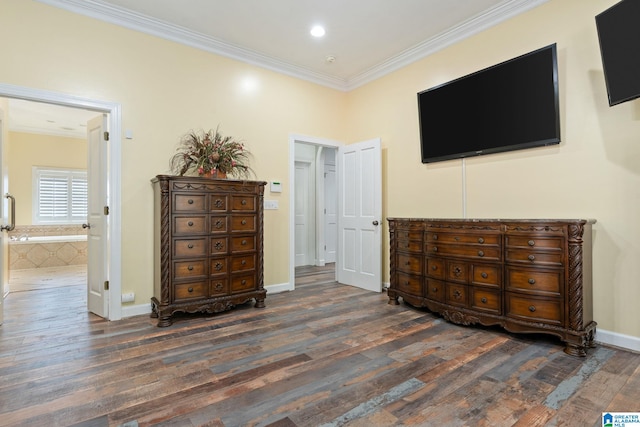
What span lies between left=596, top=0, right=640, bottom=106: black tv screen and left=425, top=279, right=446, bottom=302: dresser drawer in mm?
2006

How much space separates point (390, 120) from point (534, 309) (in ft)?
9.67

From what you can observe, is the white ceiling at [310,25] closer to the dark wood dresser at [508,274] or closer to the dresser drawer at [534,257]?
the dark wood dresser at [508,274]

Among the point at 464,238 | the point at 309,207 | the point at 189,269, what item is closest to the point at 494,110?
the point at 464,238

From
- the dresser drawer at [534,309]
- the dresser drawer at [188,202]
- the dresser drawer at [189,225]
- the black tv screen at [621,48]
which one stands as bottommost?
the dresser drawer at [534,309]

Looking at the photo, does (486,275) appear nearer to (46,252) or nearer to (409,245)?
(409,245)

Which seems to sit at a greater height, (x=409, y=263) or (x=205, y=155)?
(x=205, y=155)

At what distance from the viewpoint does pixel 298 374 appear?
7.14 ft

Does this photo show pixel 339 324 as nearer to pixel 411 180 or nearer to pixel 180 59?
pixel 411 180

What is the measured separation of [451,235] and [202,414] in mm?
2561

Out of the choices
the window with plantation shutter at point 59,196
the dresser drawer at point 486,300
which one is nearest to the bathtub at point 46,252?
the window with plantation shutter at point 59,196

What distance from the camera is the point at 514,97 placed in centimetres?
316

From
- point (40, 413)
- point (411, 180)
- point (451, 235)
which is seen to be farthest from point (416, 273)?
point (40, 413)

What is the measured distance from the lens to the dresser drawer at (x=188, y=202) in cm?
325

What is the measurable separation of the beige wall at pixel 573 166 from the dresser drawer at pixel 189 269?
2.72m
